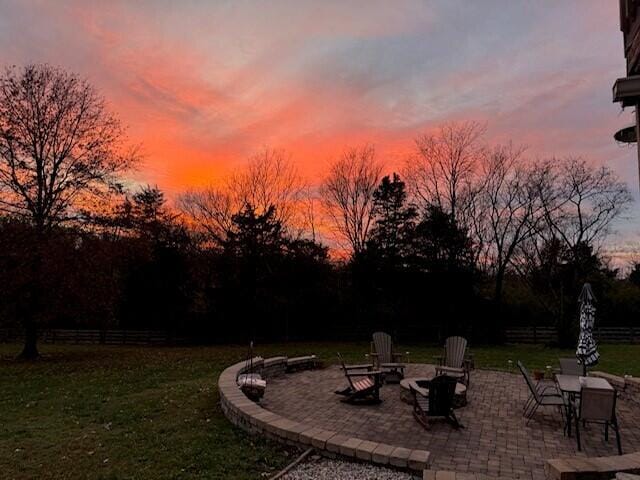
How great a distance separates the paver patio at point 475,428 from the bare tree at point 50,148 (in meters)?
10.6

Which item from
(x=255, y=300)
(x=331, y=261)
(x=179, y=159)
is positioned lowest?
(x=255, y=300)

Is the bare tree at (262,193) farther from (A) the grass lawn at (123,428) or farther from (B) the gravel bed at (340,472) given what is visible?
(B) the gravel bed at (340,472)

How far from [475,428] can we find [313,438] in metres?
2.62

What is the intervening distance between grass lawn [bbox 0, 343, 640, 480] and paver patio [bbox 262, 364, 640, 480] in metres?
1.41

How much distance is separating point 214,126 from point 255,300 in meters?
9.63

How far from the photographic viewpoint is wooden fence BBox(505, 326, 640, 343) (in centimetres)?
1941

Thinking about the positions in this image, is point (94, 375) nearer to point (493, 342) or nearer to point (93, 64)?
point (93, 64)

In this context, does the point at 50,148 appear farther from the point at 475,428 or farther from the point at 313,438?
the point at 475,428

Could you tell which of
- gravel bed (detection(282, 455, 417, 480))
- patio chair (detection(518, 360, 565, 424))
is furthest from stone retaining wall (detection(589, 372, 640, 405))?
gravel bed (detection(282, 455, 417, 480))

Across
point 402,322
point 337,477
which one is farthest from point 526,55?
point 402,322

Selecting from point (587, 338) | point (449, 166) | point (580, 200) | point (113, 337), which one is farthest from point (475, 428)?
point (113, 337)

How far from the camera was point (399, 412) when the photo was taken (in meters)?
6.71

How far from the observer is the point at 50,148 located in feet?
48.1

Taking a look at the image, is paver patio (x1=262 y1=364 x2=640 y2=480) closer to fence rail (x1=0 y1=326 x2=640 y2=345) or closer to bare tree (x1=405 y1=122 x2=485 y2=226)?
fence rail (x1=0 y1=326 x2=640 y2=345)
